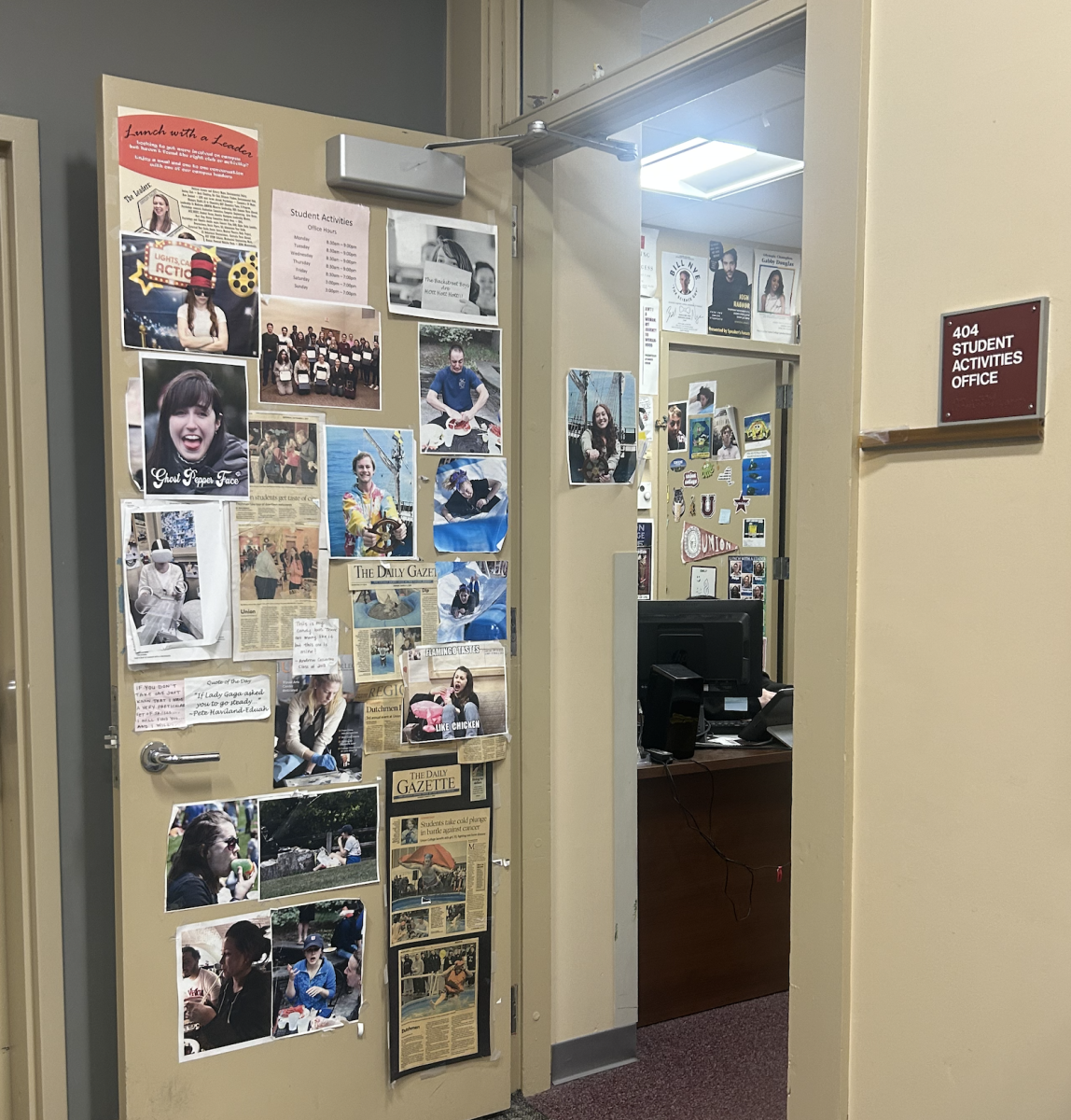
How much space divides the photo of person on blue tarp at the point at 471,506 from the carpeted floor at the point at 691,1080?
4.36 feet

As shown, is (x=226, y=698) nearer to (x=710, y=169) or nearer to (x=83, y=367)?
(x=83, y=367)

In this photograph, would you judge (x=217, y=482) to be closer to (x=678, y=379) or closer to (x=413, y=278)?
(x=413, y=278)

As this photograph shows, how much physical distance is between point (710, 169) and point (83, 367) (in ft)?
9.20

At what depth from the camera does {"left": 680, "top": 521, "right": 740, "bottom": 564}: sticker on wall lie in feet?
16.9

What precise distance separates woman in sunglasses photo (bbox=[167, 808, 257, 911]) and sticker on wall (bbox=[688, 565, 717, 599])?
3466mm

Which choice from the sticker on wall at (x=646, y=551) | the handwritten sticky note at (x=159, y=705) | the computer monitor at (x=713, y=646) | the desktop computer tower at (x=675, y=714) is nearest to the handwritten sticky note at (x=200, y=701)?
the handwritten sticky note at (x=159, y=705)

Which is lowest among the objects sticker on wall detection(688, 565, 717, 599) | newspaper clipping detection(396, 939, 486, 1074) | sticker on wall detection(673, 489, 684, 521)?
newspaper clipping detection(396, 939, 486, 1074)

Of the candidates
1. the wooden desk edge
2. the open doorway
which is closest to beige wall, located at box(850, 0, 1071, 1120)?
the open doorway

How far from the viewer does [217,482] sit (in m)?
1.98

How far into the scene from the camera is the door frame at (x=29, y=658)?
198 cm

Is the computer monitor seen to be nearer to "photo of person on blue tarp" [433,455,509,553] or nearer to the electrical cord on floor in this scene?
the electrical cord on floor

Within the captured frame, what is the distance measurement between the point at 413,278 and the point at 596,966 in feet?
5.66

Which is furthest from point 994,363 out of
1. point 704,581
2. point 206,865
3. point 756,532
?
point 704,581

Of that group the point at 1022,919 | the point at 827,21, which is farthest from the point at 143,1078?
the point at 827,21
